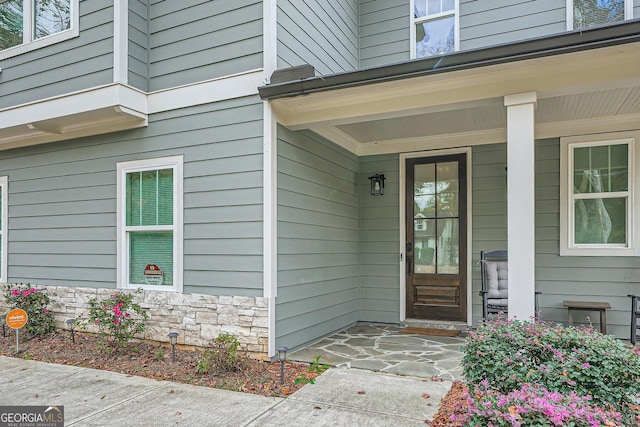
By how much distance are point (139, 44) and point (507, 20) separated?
451 cm

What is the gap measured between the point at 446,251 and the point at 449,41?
283cm

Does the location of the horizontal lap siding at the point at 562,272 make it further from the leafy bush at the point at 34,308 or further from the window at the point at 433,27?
the leafy bush at the point at 34,308

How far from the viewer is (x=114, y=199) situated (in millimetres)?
4930

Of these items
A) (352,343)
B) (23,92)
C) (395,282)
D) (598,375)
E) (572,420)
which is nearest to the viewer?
(572,420)

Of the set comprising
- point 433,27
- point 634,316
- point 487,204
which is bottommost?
point 634,316

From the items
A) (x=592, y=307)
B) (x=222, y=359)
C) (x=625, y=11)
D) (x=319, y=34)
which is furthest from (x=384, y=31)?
(x=222, y=359)

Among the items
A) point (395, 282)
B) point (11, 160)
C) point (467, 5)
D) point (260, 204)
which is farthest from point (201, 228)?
point (467, 5)

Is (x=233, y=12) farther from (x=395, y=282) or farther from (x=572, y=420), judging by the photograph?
(x=572, y=420)

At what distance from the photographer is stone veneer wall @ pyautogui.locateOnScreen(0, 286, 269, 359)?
4012 millimetres

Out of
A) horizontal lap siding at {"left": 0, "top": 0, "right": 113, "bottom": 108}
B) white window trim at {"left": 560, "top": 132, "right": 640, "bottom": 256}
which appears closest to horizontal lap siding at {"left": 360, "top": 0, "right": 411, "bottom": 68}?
white window trim at {"left": 560, "top": 132, "right": 640, "bottom": 256}

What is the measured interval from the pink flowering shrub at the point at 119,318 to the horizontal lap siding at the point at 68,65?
95.2 inches

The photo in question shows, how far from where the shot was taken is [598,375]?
228cm

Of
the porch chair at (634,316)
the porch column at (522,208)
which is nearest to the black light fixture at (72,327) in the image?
the porch column at (522,208)

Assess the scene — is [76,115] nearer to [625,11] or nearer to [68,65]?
[68,65]
